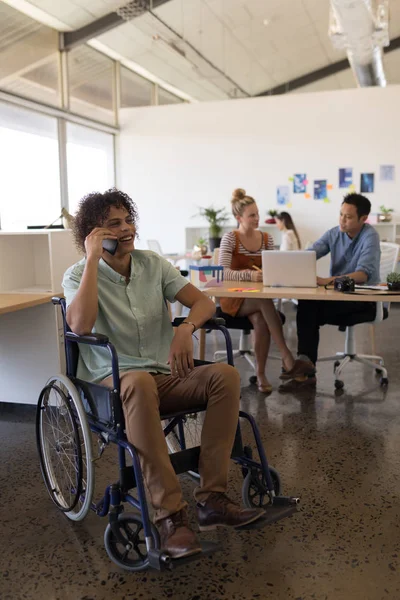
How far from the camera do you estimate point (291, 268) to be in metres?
3.42

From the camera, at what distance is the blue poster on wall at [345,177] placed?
825 cm

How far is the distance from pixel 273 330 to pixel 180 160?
19.1 feet

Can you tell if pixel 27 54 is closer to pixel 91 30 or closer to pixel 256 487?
pixel 91 30

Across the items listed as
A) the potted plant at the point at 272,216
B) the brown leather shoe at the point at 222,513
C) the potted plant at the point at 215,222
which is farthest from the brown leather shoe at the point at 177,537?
the potted plant at the point at 272,216

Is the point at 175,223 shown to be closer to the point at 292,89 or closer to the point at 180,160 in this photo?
the point at 180,160

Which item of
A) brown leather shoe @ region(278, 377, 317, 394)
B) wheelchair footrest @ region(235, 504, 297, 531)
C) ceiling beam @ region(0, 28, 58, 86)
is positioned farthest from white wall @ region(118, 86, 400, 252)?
wheelchair footrest @ region(235, 504, 297, 531)

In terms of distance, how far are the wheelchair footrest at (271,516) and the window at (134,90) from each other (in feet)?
27.9

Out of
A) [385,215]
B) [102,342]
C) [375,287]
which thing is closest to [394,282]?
[375,287]

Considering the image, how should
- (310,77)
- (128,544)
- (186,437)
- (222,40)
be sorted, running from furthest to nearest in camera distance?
1. (310,77)
2. (222,40)
3. (186,437)
4. (128,544)

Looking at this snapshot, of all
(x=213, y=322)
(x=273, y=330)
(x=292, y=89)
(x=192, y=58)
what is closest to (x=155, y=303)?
(x=213, y=322)

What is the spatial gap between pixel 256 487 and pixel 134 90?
860 centimetres

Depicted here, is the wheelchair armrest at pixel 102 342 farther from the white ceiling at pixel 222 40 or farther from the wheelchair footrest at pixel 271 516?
the white ceiling at pixel 222 40

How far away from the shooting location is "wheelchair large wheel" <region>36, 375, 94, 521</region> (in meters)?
1.95

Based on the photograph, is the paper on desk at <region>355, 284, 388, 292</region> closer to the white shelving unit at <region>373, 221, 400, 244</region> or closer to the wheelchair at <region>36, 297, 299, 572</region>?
the wheelchair at <region>36, 297, 299, 572</region>
